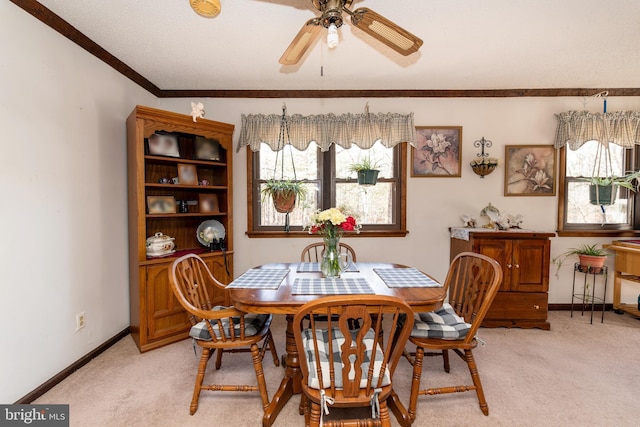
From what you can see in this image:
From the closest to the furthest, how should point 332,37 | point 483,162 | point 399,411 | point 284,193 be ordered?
point 332,37, point 399,411, point 284,193, point 483,162

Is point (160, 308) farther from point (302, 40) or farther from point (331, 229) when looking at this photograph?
point (302, 40)

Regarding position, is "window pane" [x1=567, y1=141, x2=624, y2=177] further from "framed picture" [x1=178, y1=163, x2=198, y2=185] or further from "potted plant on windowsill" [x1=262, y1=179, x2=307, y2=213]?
"framed picture" [x1=178, y1=163, x2=198, y2=185]

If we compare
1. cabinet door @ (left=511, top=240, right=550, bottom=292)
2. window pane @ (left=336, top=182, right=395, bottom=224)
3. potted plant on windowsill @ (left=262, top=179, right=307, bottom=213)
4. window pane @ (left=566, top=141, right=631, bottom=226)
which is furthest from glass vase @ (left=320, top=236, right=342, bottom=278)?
window pane @ (left=566, top=141, right=631, bottom=226)

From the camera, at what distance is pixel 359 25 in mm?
1496

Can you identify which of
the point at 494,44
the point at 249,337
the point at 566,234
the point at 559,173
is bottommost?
the point at 249,337

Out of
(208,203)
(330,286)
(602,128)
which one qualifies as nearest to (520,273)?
(602,128)

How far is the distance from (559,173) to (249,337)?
3709 millimetres

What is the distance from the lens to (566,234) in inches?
130

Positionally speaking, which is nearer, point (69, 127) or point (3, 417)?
point (3, 417)

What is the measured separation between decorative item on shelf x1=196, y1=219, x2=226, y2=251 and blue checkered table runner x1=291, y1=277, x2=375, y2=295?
1384 millimetres

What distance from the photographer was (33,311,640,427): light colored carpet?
1.69 m

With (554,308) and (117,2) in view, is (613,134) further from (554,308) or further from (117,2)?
(117,2)

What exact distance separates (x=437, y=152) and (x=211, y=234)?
104 inches

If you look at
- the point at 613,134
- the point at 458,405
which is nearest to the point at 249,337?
the point at 458,405
